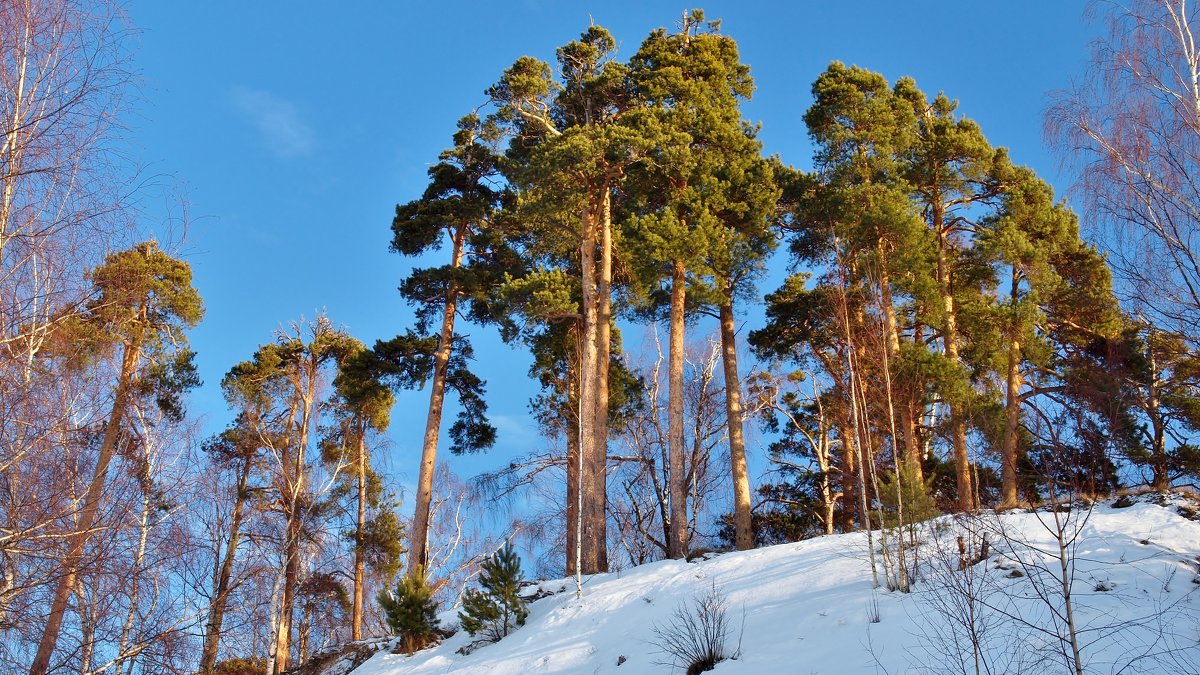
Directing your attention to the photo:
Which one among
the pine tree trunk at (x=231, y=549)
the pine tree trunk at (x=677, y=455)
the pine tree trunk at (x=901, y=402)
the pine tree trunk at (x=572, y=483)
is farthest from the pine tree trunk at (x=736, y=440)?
the pine tree trunk at (x=231, y=549)

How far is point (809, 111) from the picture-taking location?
1898 cm

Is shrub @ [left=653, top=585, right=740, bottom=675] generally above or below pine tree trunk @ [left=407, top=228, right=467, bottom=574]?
below

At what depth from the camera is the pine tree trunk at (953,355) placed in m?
15.1

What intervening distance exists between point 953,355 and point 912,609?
28.3 feet

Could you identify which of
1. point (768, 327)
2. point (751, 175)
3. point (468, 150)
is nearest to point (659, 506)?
point (768, 327)

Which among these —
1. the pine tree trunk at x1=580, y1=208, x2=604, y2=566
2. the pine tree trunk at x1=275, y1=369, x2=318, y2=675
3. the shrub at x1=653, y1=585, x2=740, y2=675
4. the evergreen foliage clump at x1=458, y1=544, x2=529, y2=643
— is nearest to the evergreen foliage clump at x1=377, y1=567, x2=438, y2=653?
the evergreen foliage clump at x1=458, y1=544, x2=529, y2=643

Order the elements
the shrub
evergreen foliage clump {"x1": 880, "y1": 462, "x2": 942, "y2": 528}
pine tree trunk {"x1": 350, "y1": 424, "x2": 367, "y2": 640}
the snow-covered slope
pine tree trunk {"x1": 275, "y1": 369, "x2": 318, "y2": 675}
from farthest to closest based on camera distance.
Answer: pine tree trunk {"x1": 350, "y1": 424, "x2": 367, "y2": 640}, pine tree trunk {"x1": 275, "y1": 369, "x2": 318, "y2": 675}, evergreen foliage clump {"x1": 880, "y1": 462, "x2": 942, "y2": 528}, the shrub, the snow-covered slope

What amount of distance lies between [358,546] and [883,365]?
47.5 ft

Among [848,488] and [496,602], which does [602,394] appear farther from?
[848,488]

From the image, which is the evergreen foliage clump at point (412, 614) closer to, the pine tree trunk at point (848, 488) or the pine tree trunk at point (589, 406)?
the pine tree trunk at point (589, 406)

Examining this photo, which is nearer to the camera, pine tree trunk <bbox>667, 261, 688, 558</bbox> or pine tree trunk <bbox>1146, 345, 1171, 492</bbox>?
pine tree trunk <bbox>1146, 345, 1171, 492</bbox>

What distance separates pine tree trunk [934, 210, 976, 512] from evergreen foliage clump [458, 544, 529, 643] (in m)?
7.55

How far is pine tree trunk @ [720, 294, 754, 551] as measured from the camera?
15734 mm

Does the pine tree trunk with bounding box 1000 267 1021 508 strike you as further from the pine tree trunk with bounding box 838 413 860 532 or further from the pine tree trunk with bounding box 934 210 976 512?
the pine tree trunk with bounding box 838 413 860 532
